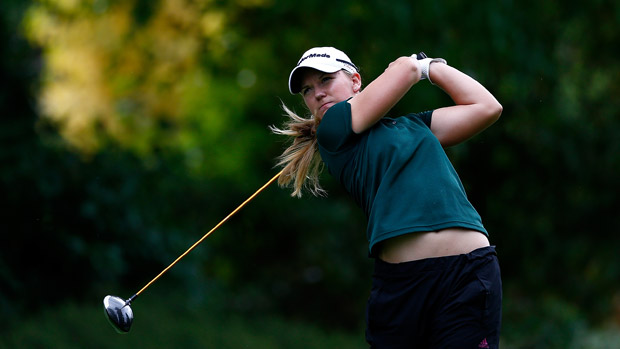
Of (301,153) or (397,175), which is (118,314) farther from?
(397,175)

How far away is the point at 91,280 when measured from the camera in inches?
317

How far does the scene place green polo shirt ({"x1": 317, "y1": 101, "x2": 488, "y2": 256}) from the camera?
3.09 metres

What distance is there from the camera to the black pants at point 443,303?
9.95ft

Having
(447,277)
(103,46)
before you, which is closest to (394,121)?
(447,277)

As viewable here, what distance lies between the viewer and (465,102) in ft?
11.0

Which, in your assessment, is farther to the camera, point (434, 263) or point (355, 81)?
point (355, 81)

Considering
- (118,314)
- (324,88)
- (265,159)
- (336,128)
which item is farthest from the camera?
(265,159)

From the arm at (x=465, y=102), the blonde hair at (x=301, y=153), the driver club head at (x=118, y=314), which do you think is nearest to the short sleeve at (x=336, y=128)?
the blonde hair at (x=301, y=153)

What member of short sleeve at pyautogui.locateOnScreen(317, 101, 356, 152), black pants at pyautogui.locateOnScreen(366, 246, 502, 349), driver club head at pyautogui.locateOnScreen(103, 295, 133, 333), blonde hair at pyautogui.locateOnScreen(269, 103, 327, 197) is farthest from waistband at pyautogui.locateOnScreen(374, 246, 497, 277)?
driver club head at pyautogui.locateOnScreen(103, 295, 133, 333)

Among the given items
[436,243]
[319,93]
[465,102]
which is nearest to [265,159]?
[319,93]

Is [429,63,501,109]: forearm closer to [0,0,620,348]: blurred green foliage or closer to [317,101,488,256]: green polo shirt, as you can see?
[317,101,488,256]: green polo shirt

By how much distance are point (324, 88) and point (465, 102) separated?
1.99ft

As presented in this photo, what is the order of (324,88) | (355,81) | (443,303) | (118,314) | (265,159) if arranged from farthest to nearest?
1. (265,159)
2. (118,314)
3. (355,81)
4. (324,88)
5. (443,303)

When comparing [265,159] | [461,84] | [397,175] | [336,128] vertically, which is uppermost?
[336,128]
